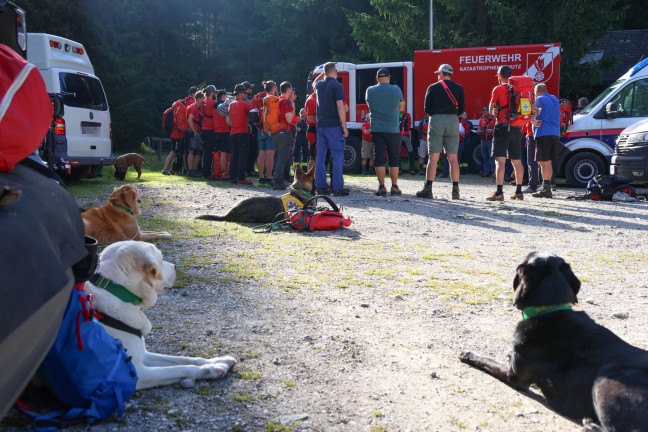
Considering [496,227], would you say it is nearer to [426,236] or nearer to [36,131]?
[426,236]

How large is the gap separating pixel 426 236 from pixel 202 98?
10.4 metres

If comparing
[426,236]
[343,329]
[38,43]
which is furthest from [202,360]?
[38,43]

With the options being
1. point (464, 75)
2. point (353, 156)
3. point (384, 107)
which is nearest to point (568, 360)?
point (384, 107)

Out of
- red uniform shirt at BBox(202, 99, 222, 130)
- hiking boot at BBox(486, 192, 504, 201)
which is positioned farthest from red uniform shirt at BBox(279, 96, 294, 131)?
hiking boot at BBox(486, 192, 504, 201)

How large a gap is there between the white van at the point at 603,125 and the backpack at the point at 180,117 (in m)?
9.55

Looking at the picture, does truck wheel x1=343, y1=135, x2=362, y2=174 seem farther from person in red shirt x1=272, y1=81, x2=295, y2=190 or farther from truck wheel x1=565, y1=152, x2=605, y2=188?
truck wheel x1=565, y1=152, x2=605, y2=188

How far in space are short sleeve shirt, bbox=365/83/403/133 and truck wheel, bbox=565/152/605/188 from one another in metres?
4.89

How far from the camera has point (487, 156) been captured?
58.5 ft

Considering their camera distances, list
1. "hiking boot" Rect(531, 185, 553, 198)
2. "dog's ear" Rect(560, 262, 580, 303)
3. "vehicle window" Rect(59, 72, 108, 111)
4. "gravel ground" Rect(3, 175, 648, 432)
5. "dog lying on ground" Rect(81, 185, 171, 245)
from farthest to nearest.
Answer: "vehicle window" Rect(59, 72, 108, 111) → "hiking boot" Rect(531, 185, 553, 198) → "dog lying on ground" Rect(81, 185, 171, 245) → "dog's ear" Rect(560, 262, 580, 303) → "gravel ground" Rect(3, 175, 648, 432)

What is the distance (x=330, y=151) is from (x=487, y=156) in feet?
23.2

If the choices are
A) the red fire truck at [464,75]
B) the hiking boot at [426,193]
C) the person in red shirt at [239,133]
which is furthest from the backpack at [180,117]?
the hiking boot at [426,193]

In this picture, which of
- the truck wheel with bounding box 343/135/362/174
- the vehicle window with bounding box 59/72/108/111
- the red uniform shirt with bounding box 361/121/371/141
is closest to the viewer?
the vehicle window with bounding box 59/72/108/111

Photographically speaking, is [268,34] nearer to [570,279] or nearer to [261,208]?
[261,208]

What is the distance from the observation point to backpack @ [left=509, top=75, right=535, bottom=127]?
36.7 feet
